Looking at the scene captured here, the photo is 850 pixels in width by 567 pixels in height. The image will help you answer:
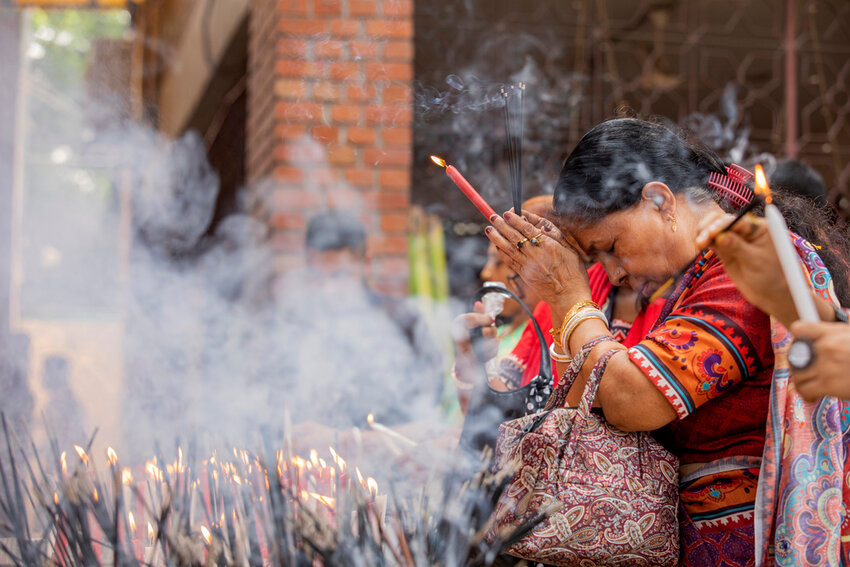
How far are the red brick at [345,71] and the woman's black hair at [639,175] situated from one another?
249 cm

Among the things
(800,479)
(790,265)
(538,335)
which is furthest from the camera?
(538,335)

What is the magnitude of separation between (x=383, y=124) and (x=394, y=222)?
50 centimetres

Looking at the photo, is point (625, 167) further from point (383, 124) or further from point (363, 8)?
point (363, 8)

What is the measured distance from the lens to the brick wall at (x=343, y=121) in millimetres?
4199

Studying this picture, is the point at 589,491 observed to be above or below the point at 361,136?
below

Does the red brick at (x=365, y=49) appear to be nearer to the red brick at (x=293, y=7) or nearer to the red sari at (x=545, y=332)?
the red brick at (x=293, y=7)

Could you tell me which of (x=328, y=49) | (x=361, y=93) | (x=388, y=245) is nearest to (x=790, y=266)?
(x=388, y=245)

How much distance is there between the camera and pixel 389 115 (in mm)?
4289

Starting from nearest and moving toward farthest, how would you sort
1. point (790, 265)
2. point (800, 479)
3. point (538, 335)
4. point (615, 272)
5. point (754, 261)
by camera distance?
1. point (790, 265)
2. point (754, 261)
3. point (800, 479)
4. point (615, 272)
5. point (538, 335)

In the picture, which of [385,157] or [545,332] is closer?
[545,332]

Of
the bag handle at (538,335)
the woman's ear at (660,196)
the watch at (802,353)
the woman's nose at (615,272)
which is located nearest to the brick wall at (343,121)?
the bag handle at (538,335)

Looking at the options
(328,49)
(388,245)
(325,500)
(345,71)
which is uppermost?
(328,49)

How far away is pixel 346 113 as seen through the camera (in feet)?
13.8

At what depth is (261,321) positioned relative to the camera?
4371 millimetres
